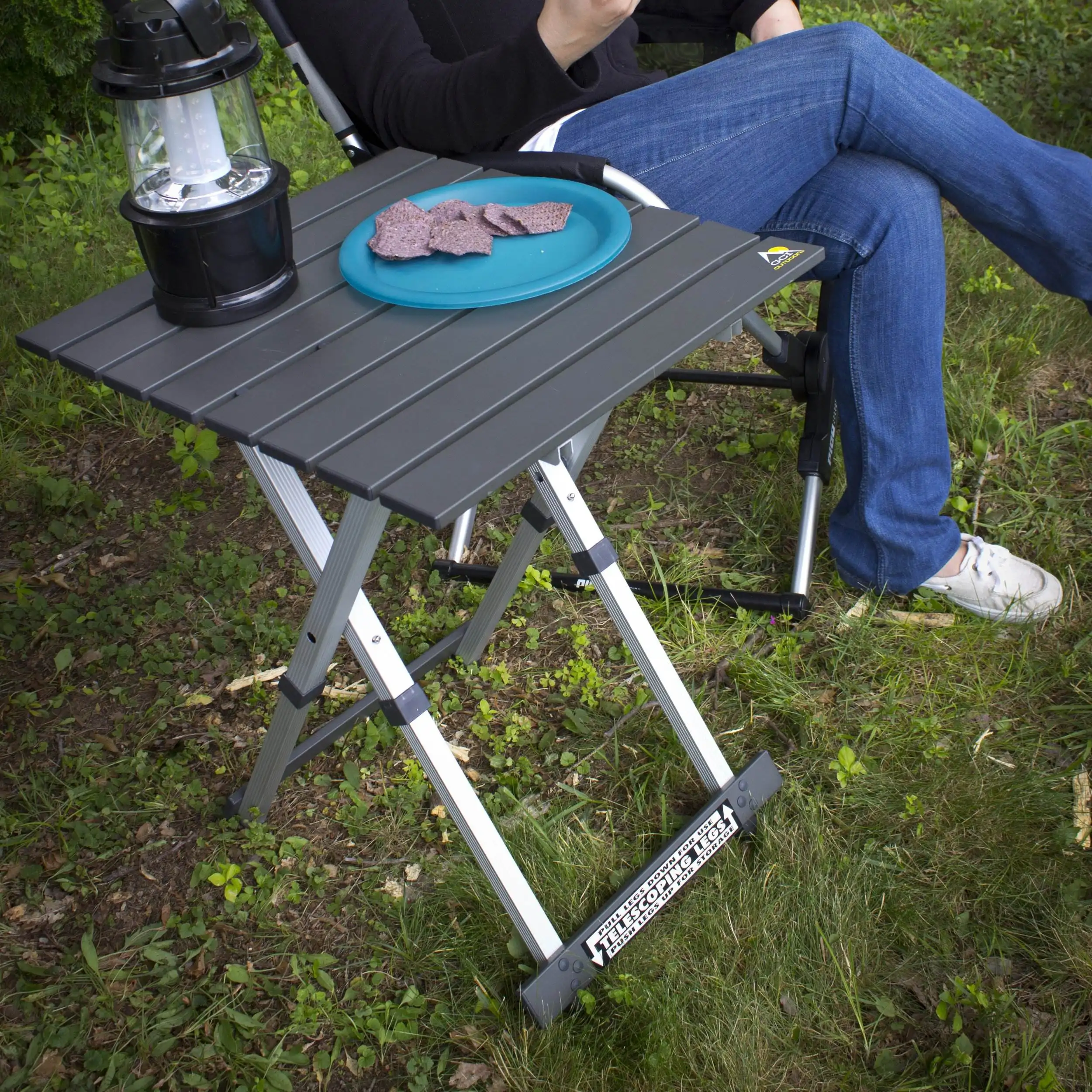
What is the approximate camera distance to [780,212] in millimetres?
2014

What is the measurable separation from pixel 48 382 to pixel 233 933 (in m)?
1.74

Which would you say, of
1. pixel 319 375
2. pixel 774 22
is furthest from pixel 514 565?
pixel 774 22

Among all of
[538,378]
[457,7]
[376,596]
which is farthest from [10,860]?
Answer: [457,7]

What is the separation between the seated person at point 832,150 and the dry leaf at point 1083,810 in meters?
0.54

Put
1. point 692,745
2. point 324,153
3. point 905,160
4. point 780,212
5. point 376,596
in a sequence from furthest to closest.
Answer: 1. point 324,153
2. point 376,596
3. point 780,212
4. point 905,160
5. point 692,745

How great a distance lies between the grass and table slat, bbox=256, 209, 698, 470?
2.85ft

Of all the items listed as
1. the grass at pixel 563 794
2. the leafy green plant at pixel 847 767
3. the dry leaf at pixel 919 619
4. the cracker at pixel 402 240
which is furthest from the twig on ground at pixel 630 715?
the cracker at pixel 402 240

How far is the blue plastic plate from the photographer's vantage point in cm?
Answer: 135

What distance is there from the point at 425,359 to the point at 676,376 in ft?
4.69

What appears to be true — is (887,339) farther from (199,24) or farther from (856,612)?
(199,24)

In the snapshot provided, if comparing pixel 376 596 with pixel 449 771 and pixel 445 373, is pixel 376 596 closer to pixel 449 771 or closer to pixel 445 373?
pixel 449 771

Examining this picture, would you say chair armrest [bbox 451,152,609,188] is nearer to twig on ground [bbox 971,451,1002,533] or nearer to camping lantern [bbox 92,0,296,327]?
camping lantern [bbox 92,0,296,327]

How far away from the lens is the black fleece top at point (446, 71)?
171cm

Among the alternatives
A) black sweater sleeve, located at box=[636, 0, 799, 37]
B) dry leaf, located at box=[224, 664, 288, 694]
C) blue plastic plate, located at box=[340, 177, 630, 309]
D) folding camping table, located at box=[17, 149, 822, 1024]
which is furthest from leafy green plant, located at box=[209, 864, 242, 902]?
black sweater sleeve, located at box=[636, 0, 799, 37]
